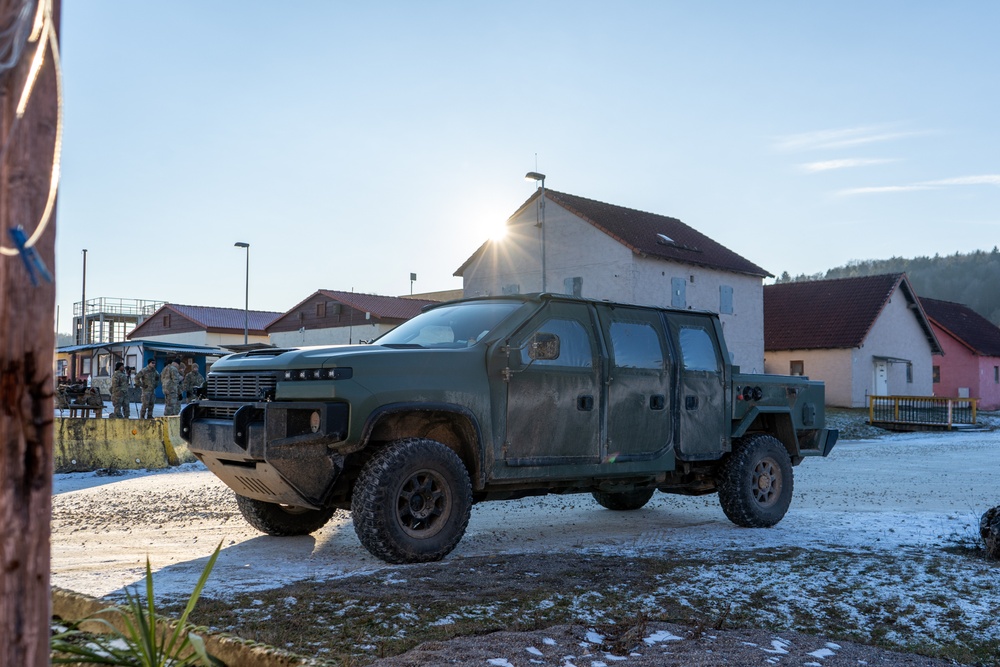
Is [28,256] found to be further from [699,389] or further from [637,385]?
[699,389]

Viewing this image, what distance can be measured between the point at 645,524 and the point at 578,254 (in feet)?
106

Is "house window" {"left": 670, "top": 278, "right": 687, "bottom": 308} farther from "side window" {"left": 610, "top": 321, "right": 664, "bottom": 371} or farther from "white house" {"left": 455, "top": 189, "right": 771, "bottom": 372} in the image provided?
"side window" {"left": 610, "top": 321, "right": 664, "bottom": 371}

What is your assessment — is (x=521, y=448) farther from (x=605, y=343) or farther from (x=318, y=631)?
(x=318, y=631)

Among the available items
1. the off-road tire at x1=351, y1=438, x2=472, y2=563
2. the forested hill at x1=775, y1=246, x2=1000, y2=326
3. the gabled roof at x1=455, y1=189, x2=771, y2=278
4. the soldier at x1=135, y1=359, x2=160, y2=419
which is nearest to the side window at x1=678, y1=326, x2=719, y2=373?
the off-road tire at x1=351, y1=438, x2=472, y2=563

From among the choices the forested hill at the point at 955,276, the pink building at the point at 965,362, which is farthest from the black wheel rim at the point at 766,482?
the forested hill at the point at 955,276

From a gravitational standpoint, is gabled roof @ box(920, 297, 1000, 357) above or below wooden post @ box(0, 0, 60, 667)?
above

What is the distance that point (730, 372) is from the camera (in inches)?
362

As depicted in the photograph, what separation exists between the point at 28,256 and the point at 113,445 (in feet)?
41.9

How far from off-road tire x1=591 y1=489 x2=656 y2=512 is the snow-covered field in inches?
5.5

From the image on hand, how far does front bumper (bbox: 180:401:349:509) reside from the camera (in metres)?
6.48

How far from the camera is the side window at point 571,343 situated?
773 centimetres

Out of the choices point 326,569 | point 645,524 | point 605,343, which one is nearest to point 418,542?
point 326,569

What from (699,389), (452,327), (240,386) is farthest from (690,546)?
(240,386)

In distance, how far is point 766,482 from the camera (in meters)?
9.30
